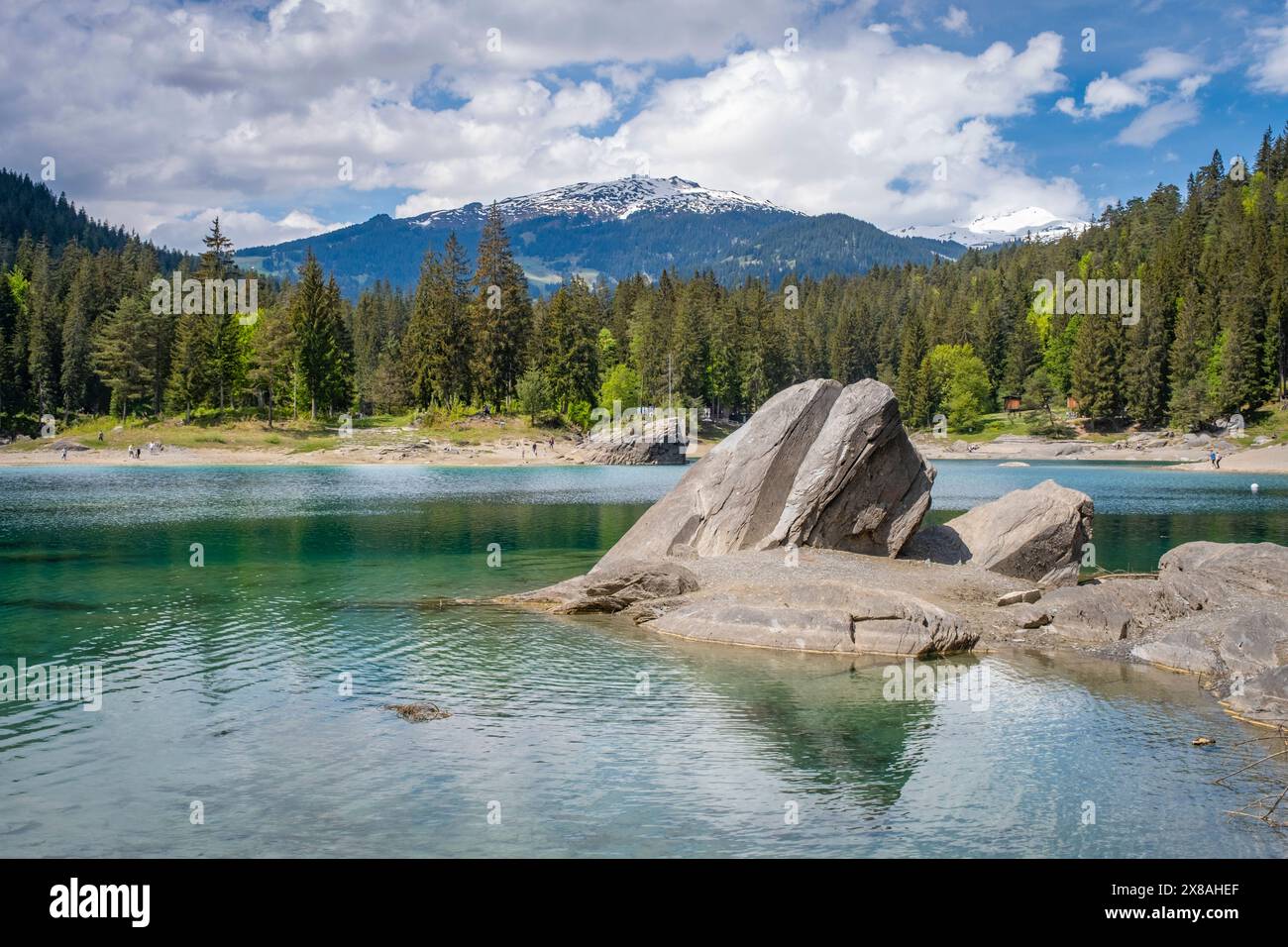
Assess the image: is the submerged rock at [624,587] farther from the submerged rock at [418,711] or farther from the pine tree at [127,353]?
the pine tree at [127,353]

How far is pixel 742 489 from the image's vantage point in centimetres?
3056

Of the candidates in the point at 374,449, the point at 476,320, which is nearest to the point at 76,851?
the point at 374,449

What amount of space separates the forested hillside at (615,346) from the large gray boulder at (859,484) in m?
83.3

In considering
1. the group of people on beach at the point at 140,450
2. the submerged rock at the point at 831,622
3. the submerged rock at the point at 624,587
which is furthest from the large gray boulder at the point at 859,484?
the group of people on beach at the point at 140,450

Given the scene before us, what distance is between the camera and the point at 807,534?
29531 millimetres

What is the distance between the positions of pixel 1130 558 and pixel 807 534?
16061mm

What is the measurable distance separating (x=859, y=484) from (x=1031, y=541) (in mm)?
5566

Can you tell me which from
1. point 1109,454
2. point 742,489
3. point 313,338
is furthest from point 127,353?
point 1109,454

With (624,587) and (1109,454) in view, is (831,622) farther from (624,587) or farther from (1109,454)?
(1109,454)

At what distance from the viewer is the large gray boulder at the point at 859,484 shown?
96.0ft

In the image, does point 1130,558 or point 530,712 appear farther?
point 1130,558
